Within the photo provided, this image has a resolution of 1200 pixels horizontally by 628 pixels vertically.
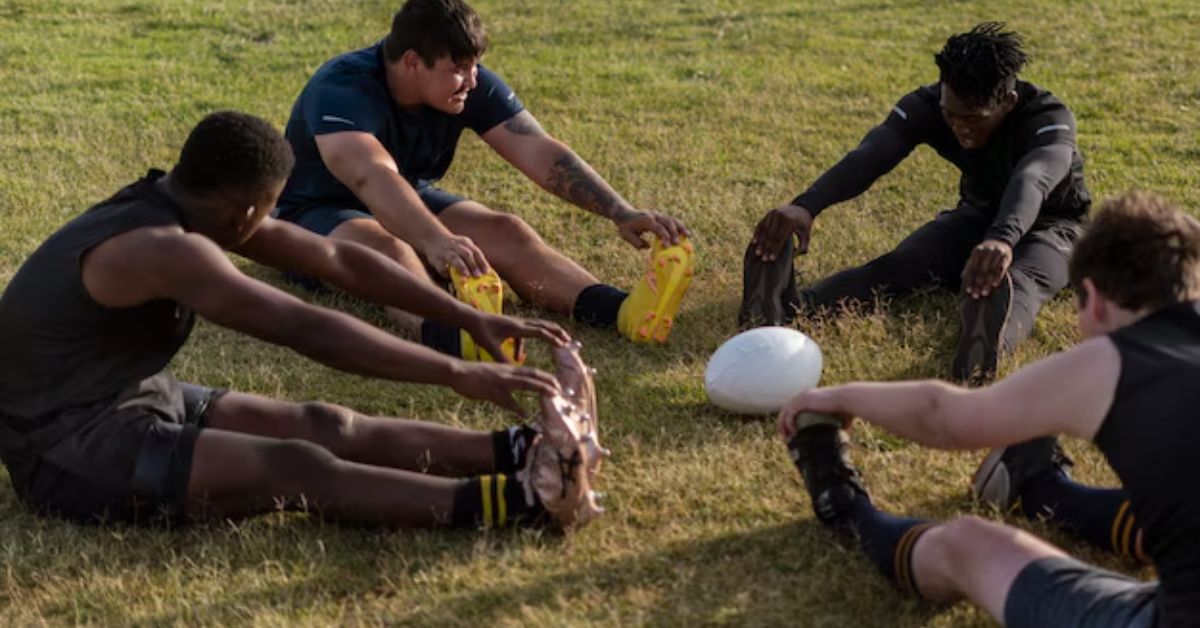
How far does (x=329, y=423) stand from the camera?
4684mm

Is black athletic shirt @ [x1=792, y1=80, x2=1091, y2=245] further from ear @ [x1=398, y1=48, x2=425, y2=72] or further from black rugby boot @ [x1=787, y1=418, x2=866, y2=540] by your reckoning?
black rugby boot @ [x1=787, y1=418, x2=866, y2=540]

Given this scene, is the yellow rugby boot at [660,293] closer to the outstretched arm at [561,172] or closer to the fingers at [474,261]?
the outstretched arm at [561,172]

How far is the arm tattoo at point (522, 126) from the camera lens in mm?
6789

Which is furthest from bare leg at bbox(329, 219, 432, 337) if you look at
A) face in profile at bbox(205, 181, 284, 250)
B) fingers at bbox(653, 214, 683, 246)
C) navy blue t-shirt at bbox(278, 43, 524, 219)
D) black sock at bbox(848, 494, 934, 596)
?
black sock at bbox(848, 494, 934, 596)

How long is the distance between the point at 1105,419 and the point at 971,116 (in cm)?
305

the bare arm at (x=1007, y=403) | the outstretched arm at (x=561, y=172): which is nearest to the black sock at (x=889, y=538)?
the bare arm at (x=1007, y=403)

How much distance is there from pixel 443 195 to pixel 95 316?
266 centimetres

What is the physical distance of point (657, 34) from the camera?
12156mm

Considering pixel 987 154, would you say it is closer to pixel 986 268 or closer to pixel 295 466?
pixel 986 268

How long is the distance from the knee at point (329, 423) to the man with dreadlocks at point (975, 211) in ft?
6.70

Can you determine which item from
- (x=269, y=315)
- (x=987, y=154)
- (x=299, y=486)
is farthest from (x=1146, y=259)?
(x=987, y=154)

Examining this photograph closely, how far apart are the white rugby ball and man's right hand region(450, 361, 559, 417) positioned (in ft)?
4.14

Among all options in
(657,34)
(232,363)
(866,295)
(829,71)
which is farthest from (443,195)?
(657,34)

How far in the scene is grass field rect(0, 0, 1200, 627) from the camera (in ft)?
13.6
